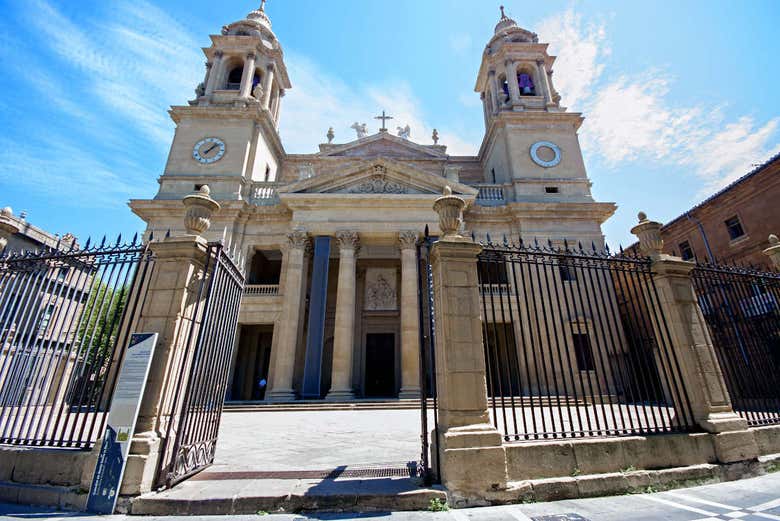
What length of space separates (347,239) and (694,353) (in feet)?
48.3

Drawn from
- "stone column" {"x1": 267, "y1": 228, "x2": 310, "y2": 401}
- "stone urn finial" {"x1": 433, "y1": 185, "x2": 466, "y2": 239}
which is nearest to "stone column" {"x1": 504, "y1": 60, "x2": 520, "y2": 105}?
"stone column" {"x1": 267, "y1": 228, "x2": 310, "y2": 401}

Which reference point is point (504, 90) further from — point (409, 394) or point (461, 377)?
point (461, 377)

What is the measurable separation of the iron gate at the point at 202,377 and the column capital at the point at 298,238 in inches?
483

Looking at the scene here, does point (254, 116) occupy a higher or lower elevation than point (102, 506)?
higher

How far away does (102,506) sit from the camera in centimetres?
429

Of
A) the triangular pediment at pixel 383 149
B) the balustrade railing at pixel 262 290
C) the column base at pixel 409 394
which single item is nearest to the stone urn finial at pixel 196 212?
the column base at pixel 409 394

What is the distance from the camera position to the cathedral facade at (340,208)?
1789cm

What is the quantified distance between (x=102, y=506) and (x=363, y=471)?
308 centimetres

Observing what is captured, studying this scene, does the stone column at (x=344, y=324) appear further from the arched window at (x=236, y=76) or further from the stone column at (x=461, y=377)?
the arched window at (x=236, y=76)

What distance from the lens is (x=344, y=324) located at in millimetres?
17281

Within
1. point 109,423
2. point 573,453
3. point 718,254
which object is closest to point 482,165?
point 718,254

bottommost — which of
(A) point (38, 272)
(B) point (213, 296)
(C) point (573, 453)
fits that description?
(C) point (573, 453)

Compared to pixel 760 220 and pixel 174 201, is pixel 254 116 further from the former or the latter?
pixel 760 220

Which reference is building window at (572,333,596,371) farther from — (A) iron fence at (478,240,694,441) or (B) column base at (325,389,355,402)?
(B) column base at (325,389,355,402)
